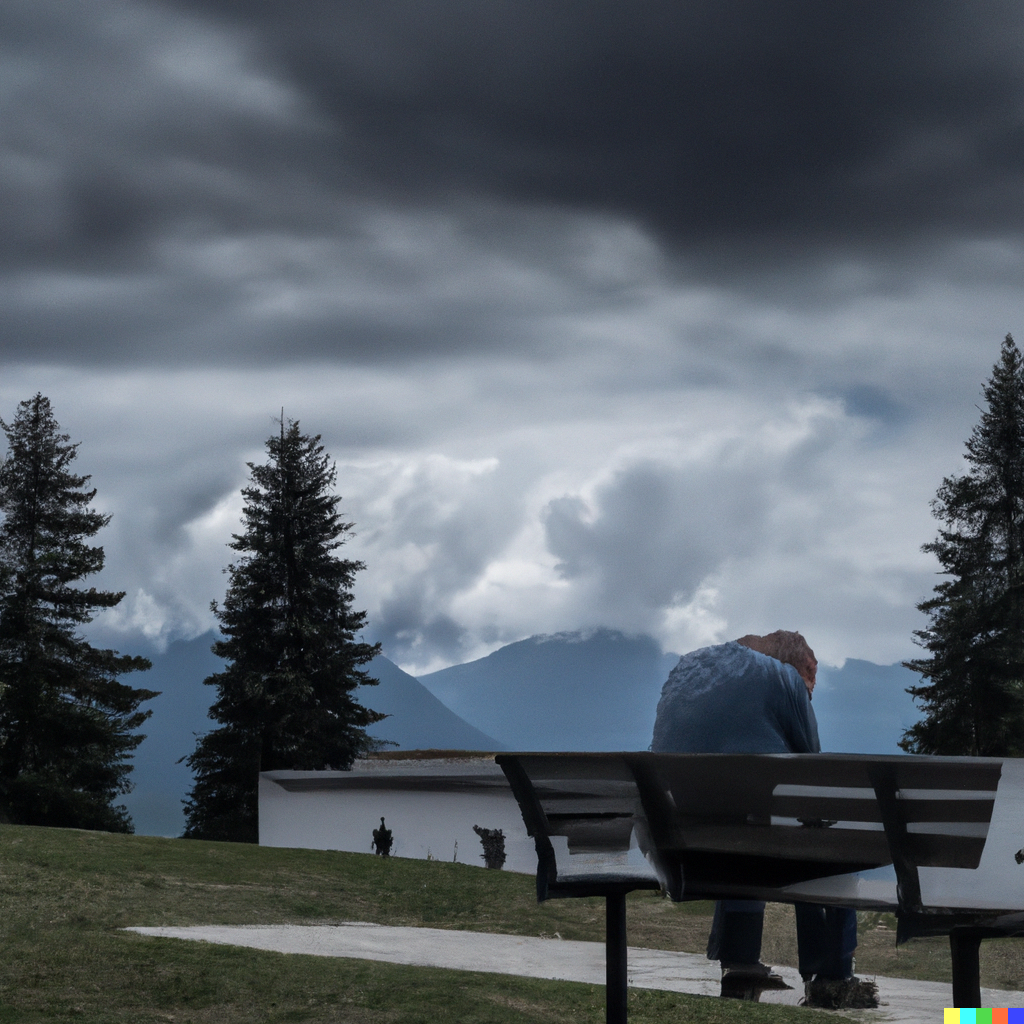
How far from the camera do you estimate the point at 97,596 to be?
30.8 m

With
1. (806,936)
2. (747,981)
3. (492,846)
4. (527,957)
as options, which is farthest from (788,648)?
(492,846)

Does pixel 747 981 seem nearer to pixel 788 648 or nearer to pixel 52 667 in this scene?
pixel 788 648

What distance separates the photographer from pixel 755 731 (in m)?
5.38

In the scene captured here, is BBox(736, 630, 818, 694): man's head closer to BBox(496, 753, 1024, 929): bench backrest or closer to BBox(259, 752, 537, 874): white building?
BBox(496, 753, 1024, 929): bench backrest

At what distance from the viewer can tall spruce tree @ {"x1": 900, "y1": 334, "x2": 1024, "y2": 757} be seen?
2959cm

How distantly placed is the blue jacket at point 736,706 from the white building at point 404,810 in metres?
8.45

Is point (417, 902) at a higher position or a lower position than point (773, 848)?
lower

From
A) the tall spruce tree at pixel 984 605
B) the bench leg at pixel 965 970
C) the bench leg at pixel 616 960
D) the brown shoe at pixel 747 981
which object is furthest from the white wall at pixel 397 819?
the tall spruce tree at pixel 984 605

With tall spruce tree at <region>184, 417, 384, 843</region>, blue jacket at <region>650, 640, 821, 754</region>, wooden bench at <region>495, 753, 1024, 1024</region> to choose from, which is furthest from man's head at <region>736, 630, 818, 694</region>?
tall spruce tree at <region>184, 417, 384, 843</region>

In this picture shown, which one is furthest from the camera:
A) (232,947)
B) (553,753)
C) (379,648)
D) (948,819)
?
(379,648)

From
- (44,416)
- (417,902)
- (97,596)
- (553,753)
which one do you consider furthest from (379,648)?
(553,753)

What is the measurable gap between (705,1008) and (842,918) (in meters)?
0.75

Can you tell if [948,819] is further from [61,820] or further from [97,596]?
[97,596]

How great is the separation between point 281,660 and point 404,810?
44.9 ft
